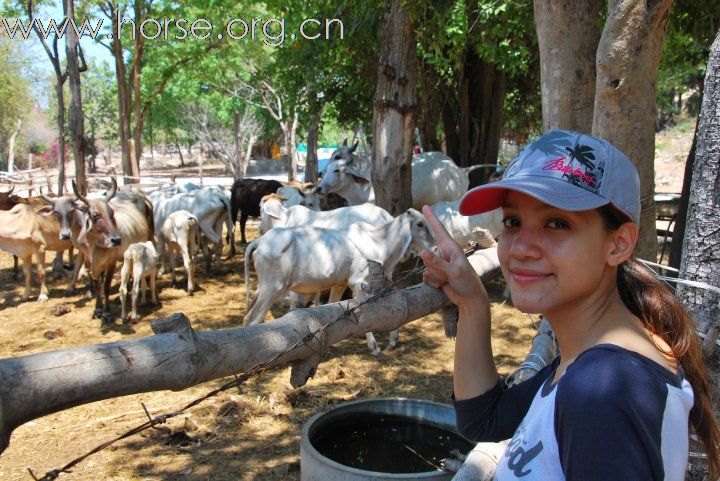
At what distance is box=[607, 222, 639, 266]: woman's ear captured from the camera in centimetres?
141

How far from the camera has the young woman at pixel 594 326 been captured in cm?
109

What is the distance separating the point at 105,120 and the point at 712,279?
50.7m

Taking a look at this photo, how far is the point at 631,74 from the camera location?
316 cm

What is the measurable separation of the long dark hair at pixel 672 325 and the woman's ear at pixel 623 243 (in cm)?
2

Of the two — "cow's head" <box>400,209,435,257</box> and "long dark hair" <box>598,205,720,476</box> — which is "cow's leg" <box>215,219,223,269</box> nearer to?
"cow's head" <box>400,209,435,257</box>

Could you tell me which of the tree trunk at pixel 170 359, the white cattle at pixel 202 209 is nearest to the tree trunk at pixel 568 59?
the tree trunk at pixel 170 359

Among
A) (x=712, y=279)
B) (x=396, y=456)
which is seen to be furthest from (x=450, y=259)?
(x=396, y=456)

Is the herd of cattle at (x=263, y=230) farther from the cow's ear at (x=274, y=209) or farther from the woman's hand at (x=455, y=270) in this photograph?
the woman's hand at (x=455, y=270)

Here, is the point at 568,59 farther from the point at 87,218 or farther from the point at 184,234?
the point at 184,234

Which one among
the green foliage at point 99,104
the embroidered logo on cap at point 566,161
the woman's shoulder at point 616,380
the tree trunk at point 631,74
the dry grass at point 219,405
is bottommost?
the dry grass at point 219,405

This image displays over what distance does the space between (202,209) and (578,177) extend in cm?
1111

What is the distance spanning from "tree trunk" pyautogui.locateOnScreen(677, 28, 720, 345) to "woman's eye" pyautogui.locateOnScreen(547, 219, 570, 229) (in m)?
1.16

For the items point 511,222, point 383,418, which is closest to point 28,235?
point 383,418

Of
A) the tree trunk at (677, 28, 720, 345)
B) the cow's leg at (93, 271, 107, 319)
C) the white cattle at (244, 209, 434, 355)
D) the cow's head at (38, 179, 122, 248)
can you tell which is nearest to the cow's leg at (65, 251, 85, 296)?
the cow's head at (38, 179, 122, 248)
